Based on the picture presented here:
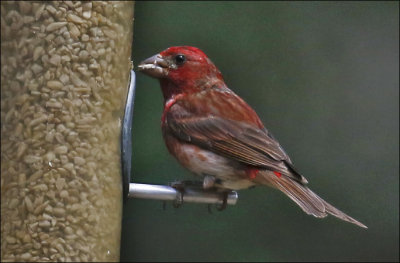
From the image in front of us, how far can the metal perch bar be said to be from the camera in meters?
5.25

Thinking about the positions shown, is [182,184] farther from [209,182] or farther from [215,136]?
[215,136]

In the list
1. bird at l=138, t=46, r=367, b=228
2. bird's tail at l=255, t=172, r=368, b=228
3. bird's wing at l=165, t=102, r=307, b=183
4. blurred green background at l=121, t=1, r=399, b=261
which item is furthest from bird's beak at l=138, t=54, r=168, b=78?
blurred green background at l=121, t=1, r=399, b=261

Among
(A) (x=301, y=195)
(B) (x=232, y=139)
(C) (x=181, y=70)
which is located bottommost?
(A) (x=301, y=195)

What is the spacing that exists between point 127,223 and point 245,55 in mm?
1688

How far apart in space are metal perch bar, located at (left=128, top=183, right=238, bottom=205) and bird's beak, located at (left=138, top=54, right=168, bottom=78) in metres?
0.73

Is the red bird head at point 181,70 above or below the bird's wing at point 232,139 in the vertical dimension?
above

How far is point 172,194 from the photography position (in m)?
5.40

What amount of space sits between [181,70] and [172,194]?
4.18ft

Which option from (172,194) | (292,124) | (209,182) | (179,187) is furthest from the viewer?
(292,124)

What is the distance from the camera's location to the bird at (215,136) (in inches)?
239

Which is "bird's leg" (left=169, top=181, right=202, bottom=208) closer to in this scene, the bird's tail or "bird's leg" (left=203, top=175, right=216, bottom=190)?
"bird's leg" (left=203, top=175, right=216, bottom=190)

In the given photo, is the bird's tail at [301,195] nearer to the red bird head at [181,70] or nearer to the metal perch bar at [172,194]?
the metal perch bar at [172,194]

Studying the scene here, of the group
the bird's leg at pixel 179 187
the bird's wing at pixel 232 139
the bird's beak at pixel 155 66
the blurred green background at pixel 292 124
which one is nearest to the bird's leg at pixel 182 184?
the bird's leg at pixel 179 187

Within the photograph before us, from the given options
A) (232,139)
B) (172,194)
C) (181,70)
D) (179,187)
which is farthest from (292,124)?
(172,194)
